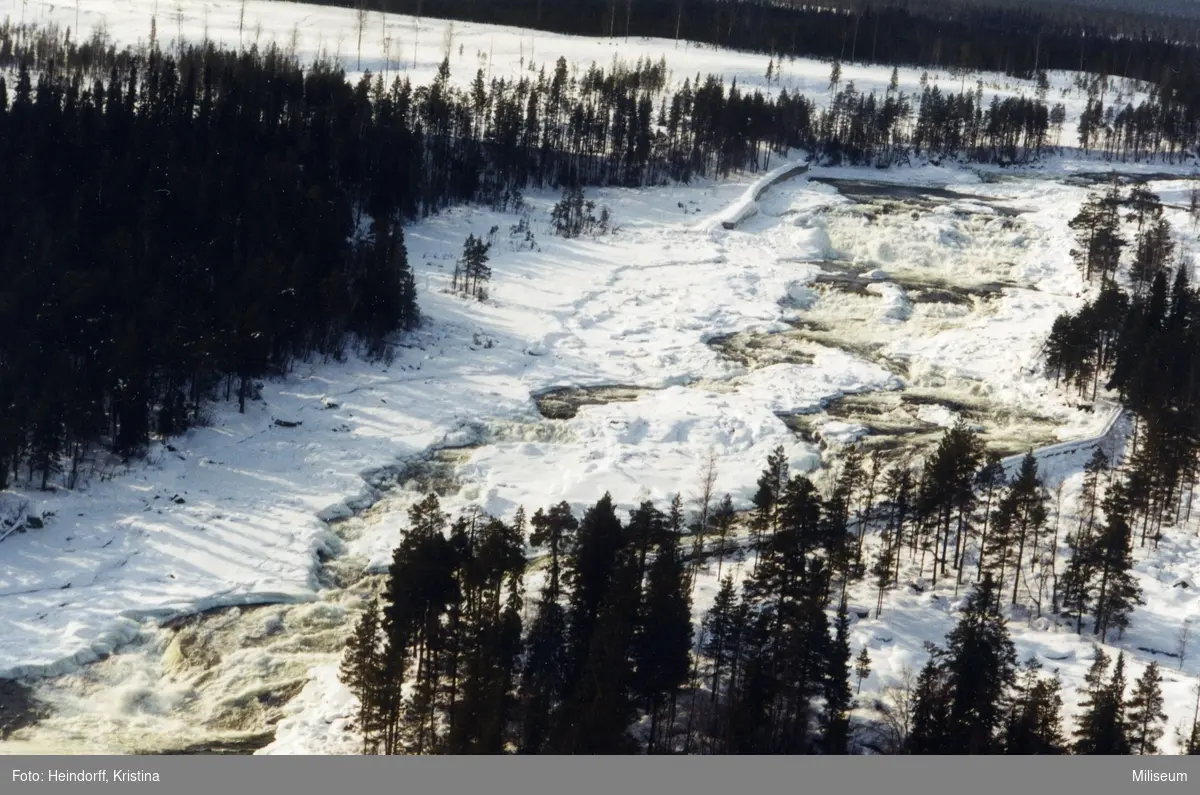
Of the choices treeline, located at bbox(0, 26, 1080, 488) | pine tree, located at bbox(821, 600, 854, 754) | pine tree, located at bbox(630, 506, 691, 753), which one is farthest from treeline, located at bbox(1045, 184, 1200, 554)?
treeline, located at bbox(0, 26, 1080, 488)

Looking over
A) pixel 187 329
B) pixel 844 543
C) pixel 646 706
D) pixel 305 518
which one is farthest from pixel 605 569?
pixel 187 329

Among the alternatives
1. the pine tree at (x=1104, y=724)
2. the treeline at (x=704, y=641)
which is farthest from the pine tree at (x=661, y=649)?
the pine tree at (x=1104, y=724)

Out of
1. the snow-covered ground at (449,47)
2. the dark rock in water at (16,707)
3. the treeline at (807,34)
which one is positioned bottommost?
the dark rock in water at (16,707)

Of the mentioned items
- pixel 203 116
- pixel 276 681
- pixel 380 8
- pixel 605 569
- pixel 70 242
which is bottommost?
pixel 276 681

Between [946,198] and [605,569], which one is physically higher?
[946,198]

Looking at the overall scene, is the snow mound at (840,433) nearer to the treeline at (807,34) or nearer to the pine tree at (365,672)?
the pine tree at (365,672)

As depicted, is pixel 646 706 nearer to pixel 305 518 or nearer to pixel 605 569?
pixel 605 569

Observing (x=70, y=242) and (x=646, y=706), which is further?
(x=70, y=242)

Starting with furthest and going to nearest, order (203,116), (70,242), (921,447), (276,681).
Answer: (203,116)
(70,242)
(921,447)
(276,681)

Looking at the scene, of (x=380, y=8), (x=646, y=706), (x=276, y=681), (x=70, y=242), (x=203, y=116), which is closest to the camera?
(x=646, y=706)
